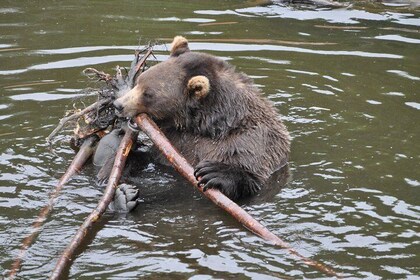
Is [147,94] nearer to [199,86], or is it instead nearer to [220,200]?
[199,86]

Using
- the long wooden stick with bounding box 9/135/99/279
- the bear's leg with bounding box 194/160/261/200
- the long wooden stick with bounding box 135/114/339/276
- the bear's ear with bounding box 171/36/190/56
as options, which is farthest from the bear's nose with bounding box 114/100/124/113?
the bear's leg with bounding box 194/160/261/200

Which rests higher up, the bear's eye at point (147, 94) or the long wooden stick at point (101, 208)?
the bear's eye at point (147, 94)

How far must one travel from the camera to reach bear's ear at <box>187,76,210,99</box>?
902 cm

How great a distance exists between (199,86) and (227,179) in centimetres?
112

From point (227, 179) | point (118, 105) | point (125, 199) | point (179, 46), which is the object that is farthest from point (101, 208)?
point (179, 46)

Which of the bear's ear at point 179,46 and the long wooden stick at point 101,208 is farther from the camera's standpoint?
the bear's ear at point 179,46

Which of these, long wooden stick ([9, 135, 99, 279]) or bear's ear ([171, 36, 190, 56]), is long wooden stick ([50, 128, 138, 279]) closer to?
long wooden stick ([9, 135, 99, 279])

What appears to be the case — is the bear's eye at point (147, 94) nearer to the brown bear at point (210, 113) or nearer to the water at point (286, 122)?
the brown bear at point (210, 113)

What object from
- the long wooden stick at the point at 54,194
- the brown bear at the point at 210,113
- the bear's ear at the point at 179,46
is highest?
the bear's ear at the point at 179,46

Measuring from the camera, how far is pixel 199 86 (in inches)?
356

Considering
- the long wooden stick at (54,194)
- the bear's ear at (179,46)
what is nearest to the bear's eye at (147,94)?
the bear's ear at (179,46)

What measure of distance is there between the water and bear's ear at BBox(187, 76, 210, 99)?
37.5 inches

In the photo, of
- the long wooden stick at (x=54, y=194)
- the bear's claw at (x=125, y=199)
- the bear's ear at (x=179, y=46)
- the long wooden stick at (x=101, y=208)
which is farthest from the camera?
the bear's ear at (x=179, y=46)

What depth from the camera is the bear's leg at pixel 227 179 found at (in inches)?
327
